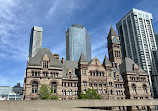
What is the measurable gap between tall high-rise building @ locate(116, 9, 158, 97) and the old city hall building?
59725 millimetres

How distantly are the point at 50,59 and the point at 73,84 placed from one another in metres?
12.7

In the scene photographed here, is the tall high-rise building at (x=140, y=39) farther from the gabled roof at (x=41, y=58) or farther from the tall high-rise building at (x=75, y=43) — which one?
the gabled roof at (x=41, y=58)

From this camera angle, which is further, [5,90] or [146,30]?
[5,90]

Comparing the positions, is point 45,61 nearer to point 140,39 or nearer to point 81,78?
point 81,78

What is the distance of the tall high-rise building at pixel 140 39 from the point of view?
11894cm

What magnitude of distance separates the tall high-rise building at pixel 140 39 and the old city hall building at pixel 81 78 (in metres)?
59.7

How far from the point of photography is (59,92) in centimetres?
4966

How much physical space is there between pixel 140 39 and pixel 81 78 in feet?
299

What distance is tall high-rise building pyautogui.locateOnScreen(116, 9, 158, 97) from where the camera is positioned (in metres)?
119

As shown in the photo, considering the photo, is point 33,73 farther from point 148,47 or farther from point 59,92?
point 148,47

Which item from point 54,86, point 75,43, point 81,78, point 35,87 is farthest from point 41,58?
point 75,43

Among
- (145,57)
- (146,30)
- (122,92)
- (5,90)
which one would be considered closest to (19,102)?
(122,92)

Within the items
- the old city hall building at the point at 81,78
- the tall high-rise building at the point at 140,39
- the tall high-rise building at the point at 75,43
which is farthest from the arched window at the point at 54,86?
the tall high-rise building at the point at 75,43

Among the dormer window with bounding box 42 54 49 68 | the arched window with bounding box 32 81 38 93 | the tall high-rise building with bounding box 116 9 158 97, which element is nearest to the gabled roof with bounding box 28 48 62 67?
the dormer window with bounding box 42 54 49 68
